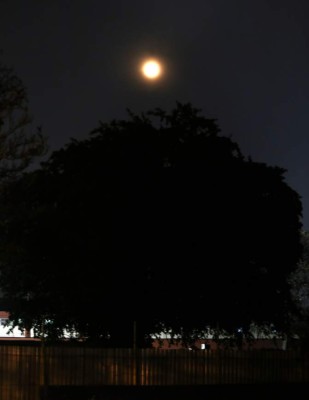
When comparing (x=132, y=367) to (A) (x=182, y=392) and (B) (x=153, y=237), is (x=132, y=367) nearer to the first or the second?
(A) (x=182, y=392)

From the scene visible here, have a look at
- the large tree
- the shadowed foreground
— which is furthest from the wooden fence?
the large tree

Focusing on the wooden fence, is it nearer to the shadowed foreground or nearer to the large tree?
the shadowed foreground

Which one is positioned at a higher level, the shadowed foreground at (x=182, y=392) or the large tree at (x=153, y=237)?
the large tree at (x=153, y=237)

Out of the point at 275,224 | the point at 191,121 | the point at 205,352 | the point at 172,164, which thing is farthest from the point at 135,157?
the point at 205,352

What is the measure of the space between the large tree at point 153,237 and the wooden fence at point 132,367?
8633 mm

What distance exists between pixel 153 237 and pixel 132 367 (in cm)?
1108

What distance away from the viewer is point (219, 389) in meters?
25.9

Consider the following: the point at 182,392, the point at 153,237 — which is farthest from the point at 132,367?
the point at 153,237

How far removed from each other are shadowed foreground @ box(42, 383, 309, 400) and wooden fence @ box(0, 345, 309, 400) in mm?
173

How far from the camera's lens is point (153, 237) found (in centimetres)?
3550

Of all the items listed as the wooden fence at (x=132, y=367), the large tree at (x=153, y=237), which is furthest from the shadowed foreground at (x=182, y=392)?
the large tree at (x=153, y=237)

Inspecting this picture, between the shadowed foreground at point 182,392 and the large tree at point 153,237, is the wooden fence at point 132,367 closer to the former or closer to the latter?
the shadowed foreground at point 182,392

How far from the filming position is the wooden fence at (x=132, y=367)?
77.8 feet

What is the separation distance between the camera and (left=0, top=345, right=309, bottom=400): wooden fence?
23719mm
